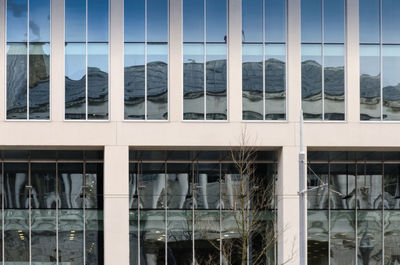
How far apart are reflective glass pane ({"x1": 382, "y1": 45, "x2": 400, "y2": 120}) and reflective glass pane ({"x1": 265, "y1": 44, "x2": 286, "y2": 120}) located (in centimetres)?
417

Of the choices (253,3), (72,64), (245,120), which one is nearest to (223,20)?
(253,3)

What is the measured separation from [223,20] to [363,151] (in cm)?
838

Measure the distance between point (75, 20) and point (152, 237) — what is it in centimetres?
953

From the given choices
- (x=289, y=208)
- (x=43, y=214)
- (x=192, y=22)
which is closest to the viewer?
(x=289, y=208)

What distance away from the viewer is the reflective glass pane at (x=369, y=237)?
3109 centimetres

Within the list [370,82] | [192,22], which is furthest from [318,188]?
[192,22]

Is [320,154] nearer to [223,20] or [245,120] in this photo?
[245,120]

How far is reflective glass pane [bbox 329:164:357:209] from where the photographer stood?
102ft

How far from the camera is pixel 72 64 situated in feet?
95.1

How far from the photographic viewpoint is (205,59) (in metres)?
29.3

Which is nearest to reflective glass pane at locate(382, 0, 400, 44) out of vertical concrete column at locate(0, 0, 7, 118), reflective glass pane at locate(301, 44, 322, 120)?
reflective glass pane at locate(301, 44, 322, 120)

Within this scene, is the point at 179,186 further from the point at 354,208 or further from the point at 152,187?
the point at 354,208

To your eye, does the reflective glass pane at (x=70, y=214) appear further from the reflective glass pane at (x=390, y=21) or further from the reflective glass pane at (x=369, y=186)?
the reflective glass pane at (x=390, y=21)

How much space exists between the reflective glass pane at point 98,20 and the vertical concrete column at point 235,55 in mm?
5028
